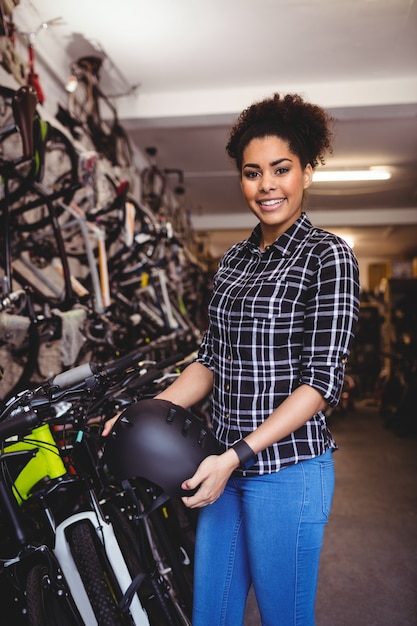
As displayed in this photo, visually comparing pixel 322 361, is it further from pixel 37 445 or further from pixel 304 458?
pixel 37 445

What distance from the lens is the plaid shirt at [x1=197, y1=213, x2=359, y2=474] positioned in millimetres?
1159

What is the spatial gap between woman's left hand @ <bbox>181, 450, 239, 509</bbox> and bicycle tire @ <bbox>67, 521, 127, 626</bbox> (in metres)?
0.61

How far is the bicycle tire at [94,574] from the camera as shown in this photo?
4.98 ft

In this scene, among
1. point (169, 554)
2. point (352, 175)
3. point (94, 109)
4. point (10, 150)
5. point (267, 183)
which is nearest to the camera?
point (267, 183)

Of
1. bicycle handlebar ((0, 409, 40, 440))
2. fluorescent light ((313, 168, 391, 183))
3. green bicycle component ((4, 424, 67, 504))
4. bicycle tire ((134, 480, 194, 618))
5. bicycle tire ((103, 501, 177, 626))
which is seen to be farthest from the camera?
fluorescent light ((313, 168, 391, 183))

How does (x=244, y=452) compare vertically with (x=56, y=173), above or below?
below

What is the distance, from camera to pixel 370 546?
10.4ft

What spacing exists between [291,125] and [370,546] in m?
2.63

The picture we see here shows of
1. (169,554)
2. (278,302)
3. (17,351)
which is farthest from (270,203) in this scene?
(17,351)

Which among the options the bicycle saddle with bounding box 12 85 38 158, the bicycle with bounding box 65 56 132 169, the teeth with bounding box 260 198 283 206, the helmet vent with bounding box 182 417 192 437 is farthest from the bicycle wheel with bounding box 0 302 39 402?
the bicycle with bounding box 65 56 132 169

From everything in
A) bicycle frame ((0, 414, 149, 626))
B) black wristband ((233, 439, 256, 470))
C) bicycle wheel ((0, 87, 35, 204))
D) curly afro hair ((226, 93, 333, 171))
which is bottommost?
bicycle frame ((0, 414, 149, 626))

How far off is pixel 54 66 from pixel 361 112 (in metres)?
2.75

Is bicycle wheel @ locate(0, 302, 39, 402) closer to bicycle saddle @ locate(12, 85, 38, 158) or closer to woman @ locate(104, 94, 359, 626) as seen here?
bicycle saddle @ locate(12, 85, 38, 158)

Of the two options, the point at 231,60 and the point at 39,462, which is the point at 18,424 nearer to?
the point at 39,462
